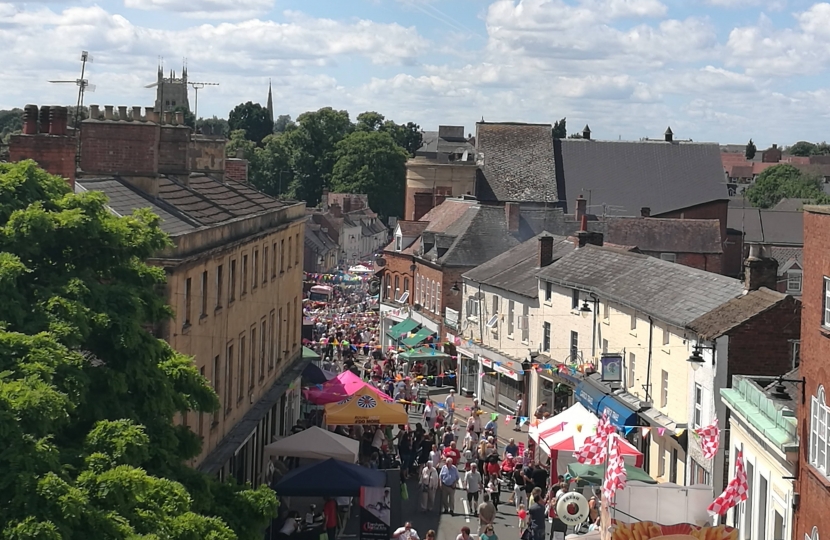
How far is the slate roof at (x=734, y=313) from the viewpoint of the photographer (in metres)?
28.8

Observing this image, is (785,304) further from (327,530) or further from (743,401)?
(327,530)

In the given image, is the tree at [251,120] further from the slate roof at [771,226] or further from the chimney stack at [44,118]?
the chimney stack at [44,118]

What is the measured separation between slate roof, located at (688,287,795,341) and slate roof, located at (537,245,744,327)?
60 centimetres

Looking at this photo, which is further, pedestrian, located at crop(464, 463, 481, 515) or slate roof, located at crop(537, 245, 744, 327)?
slate roof, located at crop(537, 245, 744, 327)

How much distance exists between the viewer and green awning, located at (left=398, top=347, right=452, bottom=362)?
163 ft

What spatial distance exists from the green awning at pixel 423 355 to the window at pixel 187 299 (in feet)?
85.7

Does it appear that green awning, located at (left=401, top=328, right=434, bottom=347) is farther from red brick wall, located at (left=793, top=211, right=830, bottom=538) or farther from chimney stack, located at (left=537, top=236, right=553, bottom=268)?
red brick wall, located at (left=793, top=211, right=830, bottom=538)

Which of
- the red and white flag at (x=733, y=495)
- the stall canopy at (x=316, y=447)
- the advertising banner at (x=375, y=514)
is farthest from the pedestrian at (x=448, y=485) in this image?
the red and white flag at (x=733, y=495)

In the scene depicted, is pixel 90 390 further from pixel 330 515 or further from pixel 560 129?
pixel 560 129

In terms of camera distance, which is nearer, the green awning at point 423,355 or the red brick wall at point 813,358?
the red brick wall at point 813,358

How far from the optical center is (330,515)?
24.9 metres

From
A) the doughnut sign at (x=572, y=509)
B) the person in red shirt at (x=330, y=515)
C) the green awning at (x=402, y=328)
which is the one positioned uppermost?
the doughnut sign at (x=572, y=509)

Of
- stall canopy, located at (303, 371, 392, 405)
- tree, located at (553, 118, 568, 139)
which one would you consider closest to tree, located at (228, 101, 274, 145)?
tree, located at (553, 118, 568, 139)

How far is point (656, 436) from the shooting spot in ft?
107
